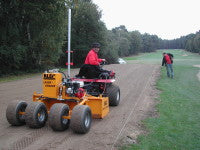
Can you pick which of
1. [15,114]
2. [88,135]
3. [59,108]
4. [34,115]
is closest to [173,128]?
[88,135]

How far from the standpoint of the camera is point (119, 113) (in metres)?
7.65

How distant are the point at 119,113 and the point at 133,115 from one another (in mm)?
495

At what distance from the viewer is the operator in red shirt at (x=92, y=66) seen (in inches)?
303

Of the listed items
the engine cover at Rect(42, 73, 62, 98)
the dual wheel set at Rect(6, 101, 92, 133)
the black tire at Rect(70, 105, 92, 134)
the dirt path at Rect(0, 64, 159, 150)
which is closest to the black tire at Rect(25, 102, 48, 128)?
the dual wheel set at Rect(6, 101, 92, 133)

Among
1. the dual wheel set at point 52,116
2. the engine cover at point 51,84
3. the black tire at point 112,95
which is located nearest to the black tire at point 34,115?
the dual wheel set at point 52,116

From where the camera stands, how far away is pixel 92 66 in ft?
25.6

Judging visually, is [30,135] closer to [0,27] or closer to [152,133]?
[152,133]

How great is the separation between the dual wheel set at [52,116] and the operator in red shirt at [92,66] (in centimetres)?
235

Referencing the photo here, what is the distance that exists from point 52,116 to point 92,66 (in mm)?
2787

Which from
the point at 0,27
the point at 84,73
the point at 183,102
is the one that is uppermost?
the point at 0,27

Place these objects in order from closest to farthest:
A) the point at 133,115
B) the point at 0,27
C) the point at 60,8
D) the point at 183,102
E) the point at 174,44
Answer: the point at 133,115 < the point at 183,102 < the point at 60,8 < the point at 0,27 < the point at 174,44

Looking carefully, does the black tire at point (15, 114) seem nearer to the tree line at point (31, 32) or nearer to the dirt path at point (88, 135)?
the dirt path at point (88, 135)

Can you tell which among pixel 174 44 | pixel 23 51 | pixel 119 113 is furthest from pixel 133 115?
pixel 174 44

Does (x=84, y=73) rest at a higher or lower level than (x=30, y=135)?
higher
